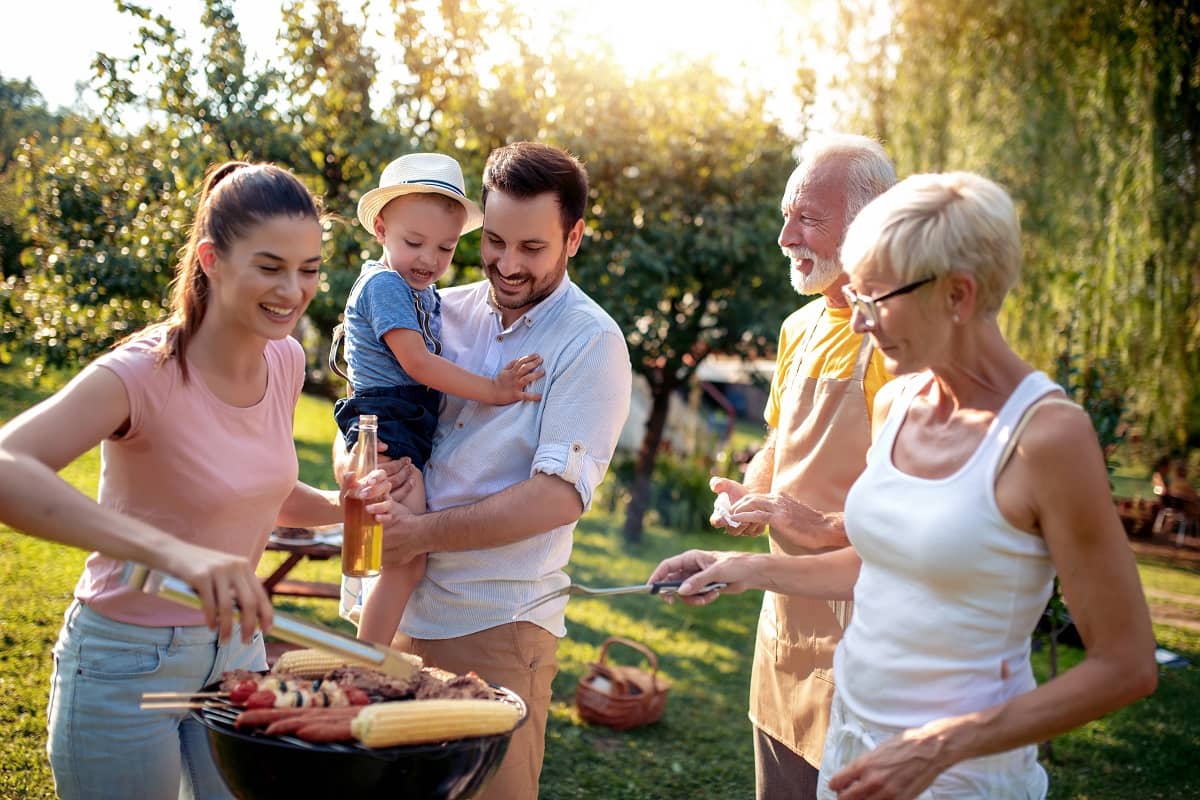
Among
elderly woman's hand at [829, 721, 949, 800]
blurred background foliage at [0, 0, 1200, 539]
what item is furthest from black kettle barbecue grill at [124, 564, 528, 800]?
blurred background foliage at [0, 0, 1200, 539]

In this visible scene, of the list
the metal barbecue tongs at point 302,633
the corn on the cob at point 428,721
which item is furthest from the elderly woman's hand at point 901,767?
the metal barbecue tongs at point 302,633

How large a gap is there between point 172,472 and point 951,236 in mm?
1710

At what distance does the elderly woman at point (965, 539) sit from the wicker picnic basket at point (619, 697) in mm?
4355

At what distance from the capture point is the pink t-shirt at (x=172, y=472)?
2281 mm

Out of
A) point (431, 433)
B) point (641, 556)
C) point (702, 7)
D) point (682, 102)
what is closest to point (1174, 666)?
point (641, 556)

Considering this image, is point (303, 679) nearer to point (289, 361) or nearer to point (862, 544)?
point (289, 361)

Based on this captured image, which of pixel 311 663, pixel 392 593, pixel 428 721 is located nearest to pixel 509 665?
pixel 392 593

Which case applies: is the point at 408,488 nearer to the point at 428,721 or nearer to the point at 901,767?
the point at 428,721

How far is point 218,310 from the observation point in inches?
95.3

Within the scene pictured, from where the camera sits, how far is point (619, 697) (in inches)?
254

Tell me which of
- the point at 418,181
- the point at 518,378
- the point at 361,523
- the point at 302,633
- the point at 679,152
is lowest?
the point at 302,633

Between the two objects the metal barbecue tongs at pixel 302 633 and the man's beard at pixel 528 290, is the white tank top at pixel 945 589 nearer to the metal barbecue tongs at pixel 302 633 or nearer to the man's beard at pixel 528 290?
the metal barbecue tongs at pixel 302 633

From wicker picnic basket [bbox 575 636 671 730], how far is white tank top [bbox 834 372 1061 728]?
436 cm

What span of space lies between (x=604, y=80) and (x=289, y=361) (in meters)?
7.18
